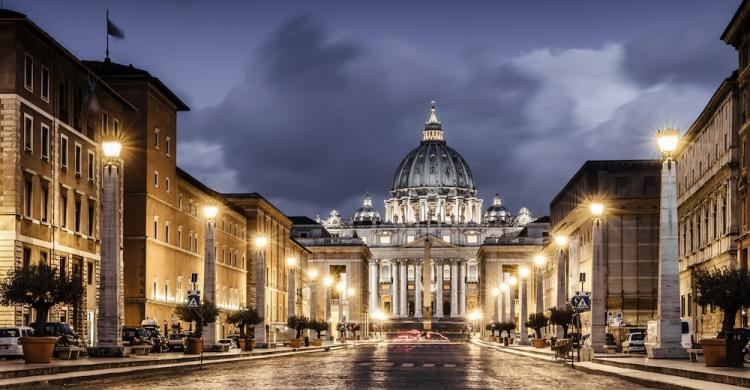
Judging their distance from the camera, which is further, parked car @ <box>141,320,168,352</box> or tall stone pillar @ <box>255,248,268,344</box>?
tall stone pillar @ <box>255,248,268,344</box>

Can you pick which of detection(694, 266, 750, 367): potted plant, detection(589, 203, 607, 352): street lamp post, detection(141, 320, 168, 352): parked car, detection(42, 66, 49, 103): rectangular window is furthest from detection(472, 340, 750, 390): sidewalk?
detection(42, 66, 49, 103): rectangular window

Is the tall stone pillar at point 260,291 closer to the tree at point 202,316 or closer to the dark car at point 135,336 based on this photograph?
the tree at point 202,316

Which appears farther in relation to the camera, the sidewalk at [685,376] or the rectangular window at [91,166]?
the rectangular window at [91,166]

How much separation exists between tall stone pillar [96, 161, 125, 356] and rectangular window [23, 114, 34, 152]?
10.9 m

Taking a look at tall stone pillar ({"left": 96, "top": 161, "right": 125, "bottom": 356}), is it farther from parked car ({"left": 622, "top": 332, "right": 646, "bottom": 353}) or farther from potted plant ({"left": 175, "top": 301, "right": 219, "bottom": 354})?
parked car ({"left": 622, "top": 332, "right": 646, "bottom": 353})

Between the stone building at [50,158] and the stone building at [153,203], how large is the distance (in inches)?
327

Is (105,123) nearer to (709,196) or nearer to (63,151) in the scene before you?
(63,151)

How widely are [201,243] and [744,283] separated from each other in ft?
221

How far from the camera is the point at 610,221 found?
360ft

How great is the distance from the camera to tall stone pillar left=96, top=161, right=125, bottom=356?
49.8 meters

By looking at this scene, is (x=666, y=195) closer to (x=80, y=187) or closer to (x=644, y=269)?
(x=80, y=187)

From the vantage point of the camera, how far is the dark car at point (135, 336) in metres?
65.1

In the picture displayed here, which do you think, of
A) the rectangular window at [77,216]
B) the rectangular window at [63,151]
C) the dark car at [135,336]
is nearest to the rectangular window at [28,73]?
the rectangular window at [63,151]

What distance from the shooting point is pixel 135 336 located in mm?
66688
